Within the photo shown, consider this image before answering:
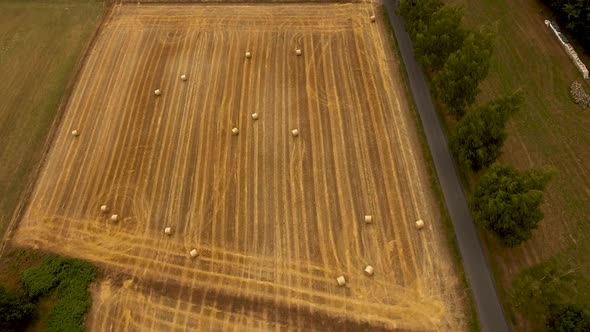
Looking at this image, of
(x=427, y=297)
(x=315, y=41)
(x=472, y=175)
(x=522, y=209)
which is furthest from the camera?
(x=315, y=41)

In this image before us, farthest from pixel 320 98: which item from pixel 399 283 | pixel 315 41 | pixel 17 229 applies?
pixel 17 229

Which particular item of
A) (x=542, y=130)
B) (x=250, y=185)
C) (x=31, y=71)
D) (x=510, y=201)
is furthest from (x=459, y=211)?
(x=31, y=71)

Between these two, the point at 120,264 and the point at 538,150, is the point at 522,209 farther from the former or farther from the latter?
the point at 120,264

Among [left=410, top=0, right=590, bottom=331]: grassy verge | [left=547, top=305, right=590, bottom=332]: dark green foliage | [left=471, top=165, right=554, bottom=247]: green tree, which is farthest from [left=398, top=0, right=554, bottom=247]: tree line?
[left=547, top=305, right=590, bottom=332]: dark green foliage

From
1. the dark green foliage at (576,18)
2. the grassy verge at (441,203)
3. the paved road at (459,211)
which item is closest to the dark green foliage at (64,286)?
the grassy verge at (441,203)

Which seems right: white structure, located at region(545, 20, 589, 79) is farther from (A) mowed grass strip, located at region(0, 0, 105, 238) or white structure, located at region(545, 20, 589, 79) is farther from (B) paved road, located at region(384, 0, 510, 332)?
(A) mowed grass strip, located at region(0, 0, 105, 238)

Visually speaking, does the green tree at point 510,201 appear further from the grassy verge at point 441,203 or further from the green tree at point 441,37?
the green tree at point 441,37

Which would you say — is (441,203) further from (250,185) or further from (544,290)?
(250,185)
